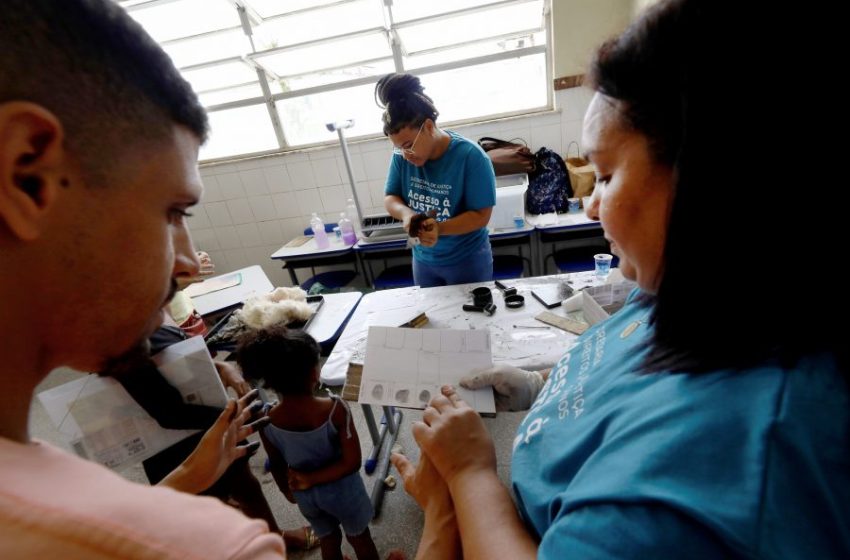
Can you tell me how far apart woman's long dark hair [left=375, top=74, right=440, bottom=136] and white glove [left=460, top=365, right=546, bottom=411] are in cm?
123

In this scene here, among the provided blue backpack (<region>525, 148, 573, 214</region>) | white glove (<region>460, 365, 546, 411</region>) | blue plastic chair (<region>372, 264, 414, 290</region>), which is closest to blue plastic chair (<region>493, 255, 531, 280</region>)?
blue backpack (<region>525, 148, 573, 214</region>)

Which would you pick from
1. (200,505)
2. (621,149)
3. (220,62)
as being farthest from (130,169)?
(220,62)

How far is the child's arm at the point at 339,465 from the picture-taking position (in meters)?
1.34

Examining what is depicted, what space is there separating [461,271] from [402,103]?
0.90 metres

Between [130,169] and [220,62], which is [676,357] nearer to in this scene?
[130,169]

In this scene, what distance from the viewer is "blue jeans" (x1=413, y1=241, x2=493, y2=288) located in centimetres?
204

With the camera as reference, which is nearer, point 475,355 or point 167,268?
point 167,268

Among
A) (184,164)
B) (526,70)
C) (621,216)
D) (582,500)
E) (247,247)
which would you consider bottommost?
(247,247)

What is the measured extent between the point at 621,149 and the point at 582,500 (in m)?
0.44

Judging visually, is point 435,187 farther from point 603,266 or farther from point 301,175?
point 301,175

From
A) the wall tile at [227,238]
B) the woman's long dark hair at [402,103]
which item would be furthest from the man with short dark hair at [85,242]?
the wall tile at [227,238]

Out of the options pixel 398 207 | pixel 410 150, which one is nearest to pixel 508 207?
pixel 398 207

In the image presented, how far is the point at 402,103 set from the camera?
173 cm

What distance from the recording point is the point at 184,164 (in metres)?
0.44
